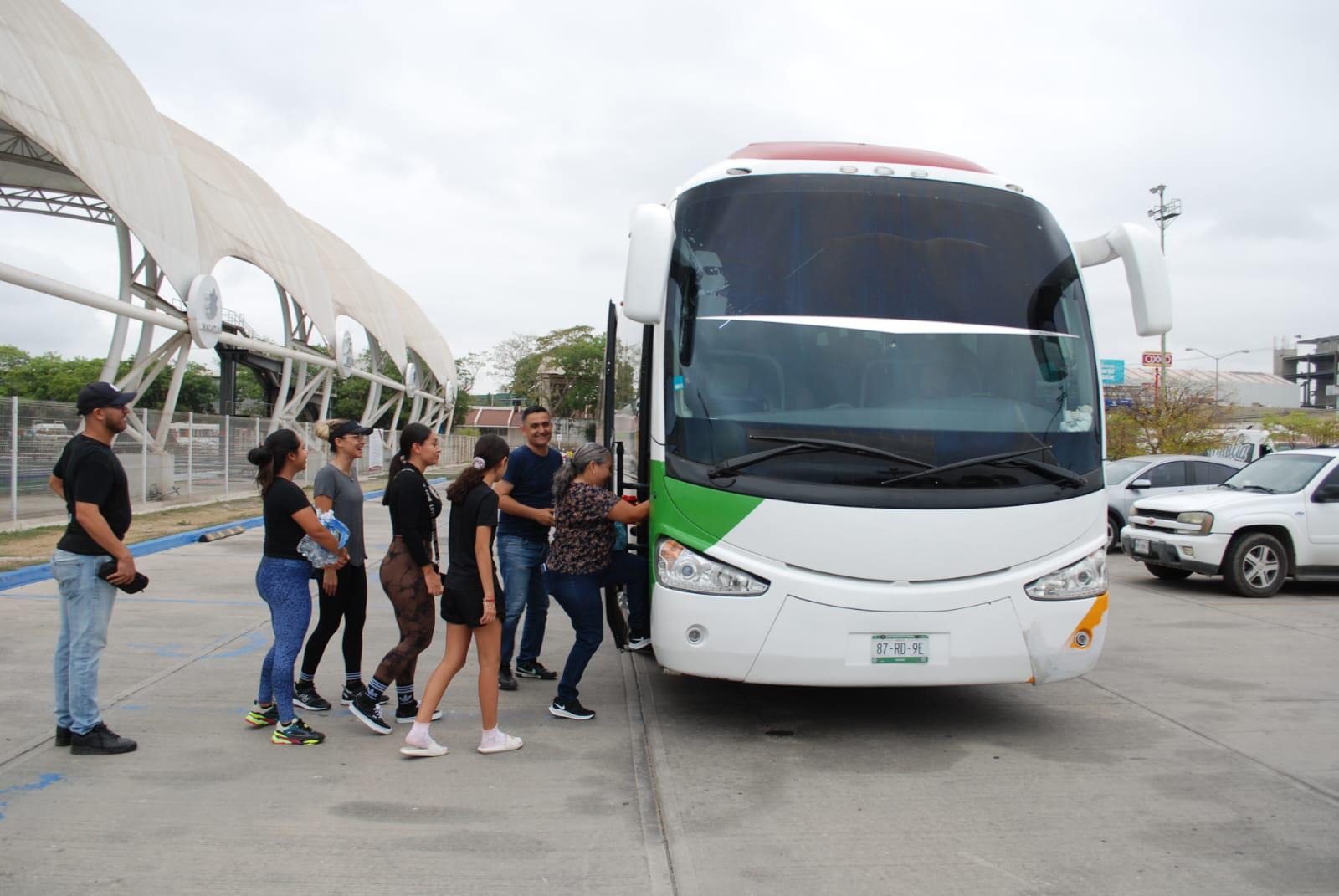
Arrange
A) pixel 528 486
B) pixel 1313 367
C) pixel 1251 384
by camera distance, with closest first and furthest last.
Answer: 1. pixel 528 486
2. pixel 1251 384
3. pixel 1313 367

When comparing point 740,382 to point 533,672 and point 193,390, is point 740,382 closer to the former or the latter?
point 533,672

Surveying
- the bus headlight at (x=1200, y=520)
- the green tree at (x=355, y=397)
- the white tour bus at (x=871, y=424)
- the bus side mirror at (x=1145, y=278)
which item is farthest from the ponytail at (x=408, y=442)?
the green tree at (x=355, y=397)

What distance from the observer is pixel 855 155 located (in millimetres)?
6059

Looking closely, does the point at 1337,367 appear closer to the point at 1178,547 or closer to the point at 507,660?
the point at 1178,547

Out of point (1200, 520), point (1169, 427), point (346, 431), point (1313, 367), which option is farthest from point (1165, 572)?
point (1313, 367)

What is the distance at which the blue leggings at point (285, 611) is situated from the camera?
5348mm

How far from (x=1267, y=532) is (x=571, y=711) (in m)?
9.17

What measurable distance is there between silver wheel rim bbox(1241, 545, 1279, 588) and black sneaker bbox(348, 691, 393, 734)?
9.96 m

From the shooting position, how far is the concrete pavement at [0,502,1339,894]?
3805 mm

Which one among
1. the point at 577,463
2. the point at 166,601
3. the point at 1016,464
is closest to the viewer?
the point at 1016,464

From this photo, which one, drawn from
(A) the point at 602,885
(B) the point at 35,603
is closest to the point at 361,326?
(B) the point at 35,603

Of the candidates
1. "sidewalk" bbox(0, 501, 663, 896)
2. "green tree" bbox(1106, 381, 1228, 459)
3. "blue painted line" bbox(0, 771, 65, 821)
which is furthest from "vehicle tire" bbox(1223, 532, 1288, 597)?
"green tree" bbox(1106, 381, 1228, 459)

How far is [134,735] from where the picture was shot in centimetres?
548

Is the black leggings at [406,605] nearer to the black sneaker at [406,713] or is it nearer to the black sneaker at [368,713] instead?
the black sneaker at [368,713]
